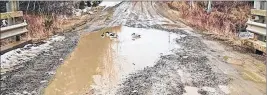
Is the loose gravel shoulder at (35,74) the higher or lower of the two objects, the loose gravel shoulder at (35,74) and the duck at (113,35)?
the lower

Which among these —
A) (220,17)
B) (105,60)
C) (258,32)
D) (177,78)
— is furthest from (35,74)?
(220,17)

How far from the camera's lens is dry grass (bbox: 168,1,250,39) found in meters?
13.4

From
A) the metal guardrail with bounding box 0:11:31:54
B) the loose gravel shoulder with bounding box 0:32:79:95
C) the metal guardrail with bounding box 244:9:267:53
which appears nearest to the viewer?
the loose gravel shoulder with bounding box 0:32:79:95

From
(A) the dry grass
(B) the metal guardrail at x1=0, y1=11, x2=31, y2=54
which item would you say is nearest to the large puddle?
(B) the metal guardrail at x1=0, y1=11, x2=31, y2=54

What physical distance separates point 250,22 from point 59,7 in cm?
1209

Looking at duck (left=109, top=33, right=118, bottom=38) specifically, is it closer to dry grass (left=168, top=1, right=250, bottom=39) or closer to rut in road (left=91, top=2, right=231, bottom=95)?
rut in road (left=91, top=2, right=231, bottom=95)

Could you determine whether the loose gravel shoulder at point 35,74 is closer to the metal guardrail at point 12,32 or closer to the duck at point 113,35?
the metal guardrail at point 12,32

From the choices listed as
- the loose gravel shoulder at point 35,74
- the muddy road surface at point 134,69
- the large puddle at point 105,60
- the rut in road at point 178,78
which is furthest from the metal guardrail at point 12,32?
the rut in road at point 178,78

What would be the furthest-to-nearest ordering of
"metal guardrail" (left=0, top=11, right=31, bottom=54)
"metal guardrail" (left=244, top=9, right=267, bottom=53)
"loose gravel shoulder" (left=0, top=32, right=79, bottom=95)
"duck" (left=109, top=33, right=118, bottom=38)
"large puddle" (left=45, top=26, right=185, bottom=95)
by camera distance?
"duck" (left=109, top=33, right=118, bottom=38)
"metal guardrail" (left=244, top=9, right=267, bottom=53)
"metal guardrail" (left=0, top=11, right=31, bottom=54)
"large puddle" (left=45, top=26, right=185, bottom=95)
"loose gravel shoulder" (left=0, top=32, right=79, bottom=95)

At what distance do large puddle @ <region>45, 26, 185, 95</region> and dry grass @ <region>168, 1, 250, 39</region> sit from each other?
2.60 meters

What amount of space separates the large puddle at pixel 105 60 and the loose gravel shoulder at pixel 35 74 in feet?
0.49

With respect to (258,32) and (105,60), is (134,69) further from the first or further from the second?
(258,32)

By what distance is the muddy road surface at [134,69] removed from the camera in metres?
5.26

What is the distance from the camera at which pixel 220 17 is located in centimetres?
1698
